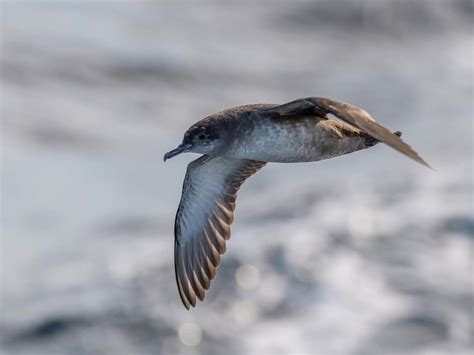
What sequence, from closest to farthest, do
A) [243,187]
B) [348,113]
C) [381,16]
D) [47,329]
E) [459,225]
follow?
[348,113], [47,329], [459,225], [243,187], [381,16]

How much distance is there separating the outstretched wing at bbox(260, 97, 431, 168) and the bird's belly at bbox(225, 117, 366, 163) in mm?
101

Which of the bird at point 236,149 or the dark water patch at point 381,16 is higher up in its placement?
the dark water patch at point 381,16

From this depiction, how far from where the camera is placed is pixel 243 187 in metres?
33.4

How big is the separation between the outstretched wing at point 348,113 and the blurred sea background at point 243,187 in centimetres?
1768

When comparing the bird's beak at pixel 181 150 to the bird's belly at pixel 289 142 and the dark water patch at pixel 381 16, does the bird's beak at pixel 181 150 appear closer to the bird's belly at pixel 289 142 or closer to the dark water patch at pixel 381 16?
the bird's belly at pixel 289 142

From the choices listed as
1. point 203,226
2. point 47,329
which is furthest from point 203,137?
point 47,329

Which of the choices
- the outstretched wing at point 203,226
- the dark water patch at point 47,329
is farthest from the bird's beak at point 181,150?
the dark water patch at point 47,329

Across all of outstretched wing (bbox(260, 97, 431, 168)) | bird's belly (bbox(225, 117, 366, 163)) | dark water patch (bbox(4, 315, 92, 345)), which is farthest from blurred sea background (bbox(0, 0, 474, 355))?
outstretched wing (bbox(260, 97, 431, 168))

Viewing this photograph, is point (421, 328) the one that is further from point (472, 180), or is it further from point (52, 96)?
point (52, 96)

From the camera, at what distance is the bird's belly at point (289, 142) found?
8.23 m

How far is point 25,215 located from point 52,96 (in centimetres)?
873

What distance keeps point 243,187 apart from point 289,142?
82.4ft

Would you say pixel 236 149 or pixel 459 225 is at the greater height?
pixel 459 225

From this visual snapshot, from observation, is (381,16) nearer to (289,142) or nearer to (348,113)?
(289,142)
